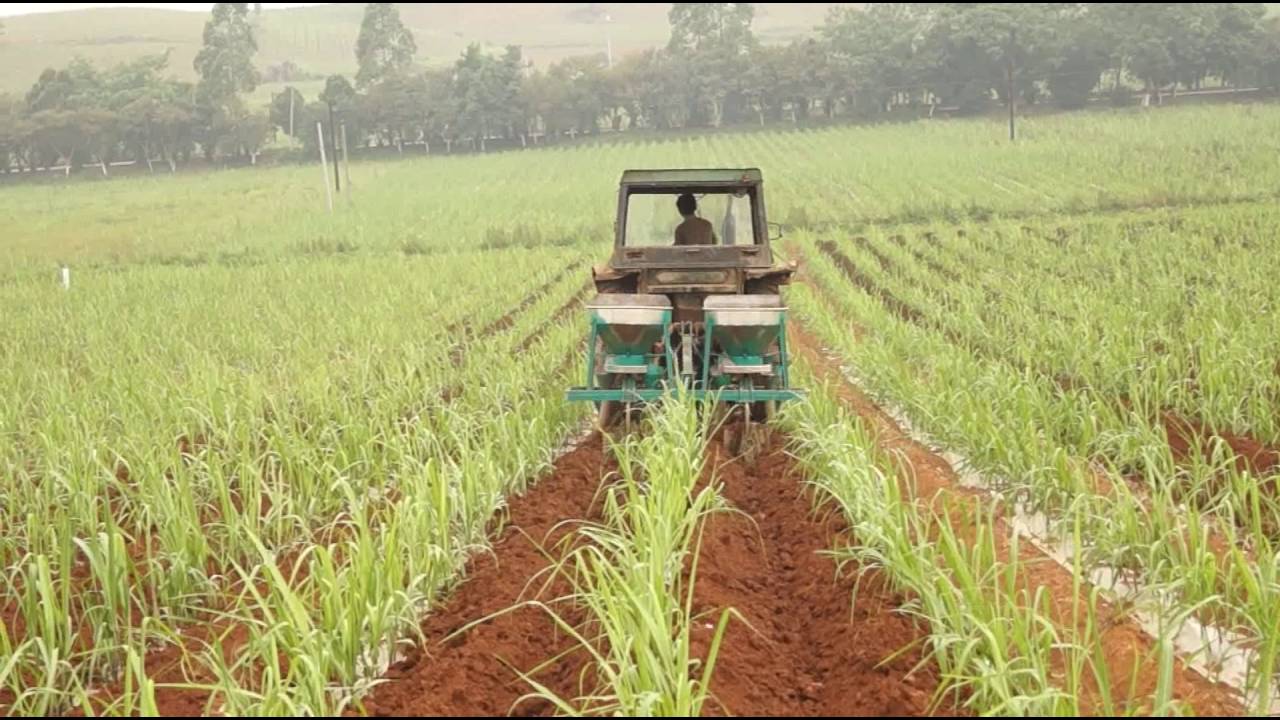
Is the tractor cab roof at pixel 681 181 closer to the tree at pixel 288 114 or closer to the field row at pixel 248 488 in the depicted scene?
the field row at pixel 248 488

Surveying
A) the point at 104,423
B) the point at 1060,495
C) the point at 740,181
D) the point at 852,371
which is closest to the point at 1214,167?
the point at 852,371

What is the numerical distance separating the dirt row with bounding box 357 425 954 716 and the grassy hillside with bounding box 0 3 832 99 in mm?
18078

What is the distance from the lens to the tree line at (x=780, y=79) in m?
47.5

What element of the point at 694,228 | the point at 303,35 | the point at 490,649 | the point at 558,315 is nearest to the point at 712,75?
the point at 558,315

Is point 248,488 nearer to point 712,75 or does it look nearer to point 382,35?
point 712,75

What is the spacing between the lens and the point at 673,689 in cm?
358

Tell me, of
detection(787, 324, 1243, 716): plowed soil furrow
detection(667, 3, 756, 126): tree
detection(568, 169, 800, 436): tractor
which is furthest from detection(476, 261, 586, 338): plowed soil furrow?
detection(667, 3, 756, 126): tree

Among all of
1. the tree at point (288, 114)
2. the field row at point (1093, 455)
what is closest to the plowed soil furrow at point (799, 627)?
the field row at point (1093, 455)

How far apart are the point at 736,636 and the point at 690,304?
399cm

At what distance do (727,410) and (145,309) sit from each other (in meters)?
9.86

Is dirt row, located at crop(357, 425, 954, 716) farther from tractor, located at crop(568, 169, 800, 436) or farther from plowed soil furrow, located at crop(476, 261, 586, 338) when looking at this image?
plowed soil furrow, located at crop(476, 261, 586, 338)

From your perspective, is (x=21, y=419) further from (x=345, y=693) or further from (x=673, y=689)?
(x=673, y=689)

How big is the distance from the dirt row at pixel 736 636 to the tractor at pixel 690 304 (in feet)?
4.44

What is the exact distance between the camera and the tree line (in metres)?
47.5
